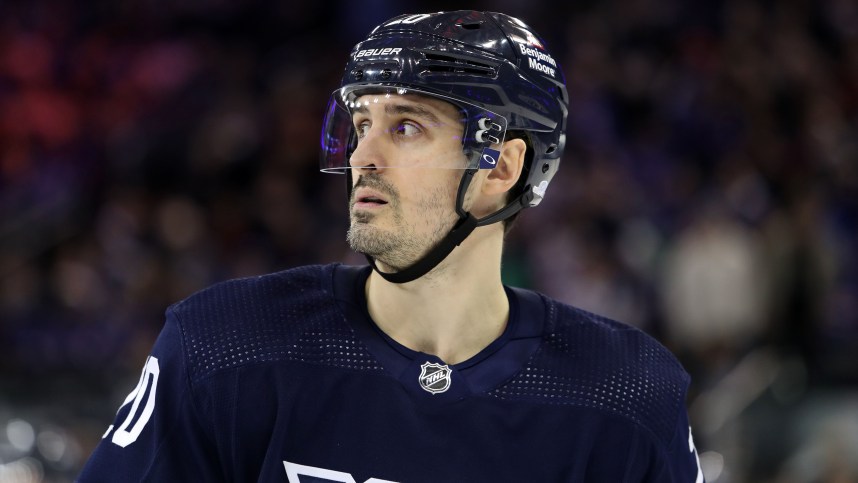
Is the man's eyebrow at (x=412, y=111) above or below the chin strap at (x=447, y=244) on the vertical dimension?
above

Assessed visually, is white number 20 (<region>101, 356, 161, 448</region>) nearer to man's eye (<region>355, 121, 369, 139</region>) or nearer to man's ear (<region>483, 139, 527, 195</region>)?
man's eye (<region>355, 121, 369, 139</region>)

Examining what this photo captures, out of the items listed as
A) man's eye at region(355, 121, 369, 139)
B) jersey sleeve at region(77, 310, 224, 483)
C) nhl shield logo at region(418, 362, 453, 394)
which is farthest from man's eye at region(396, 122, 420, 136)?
jersey sleeve at region(77, 310, 224, 483)

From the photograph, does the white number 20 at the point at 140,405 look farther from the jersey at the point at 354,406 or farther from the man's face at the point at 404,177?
the man's face at the point at 404,177

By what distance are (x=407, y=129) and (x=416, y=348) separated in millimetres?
493

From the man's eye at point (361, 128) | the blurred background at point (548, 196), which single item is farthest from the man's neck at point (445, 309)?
the blurred background at point (548, 196)

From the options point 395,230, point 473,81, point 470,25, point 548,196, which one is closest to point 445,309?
point 395,230

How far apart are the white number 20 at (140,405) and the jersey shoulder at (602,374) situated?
0.75 metres

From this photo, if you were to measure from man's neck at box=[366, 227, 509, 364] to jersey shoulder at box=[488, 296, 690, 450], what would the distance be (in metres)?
0.14

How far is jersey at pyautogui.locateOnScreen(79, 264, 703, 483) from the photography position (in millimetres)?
2533

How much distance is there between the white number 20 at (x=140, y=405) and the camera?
8.37 ft

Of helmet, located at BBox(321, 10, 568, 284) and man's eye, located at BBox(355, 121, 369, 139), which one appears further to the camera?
man's eye, located at BBox(355, 121, 369, 139)

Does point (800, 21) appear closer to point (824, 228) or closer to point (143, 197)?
point (824, 228)

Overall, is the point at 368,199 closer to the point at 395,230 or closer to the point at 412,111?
the point at 395,230

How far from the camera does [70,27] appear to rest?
10023 millimetres
